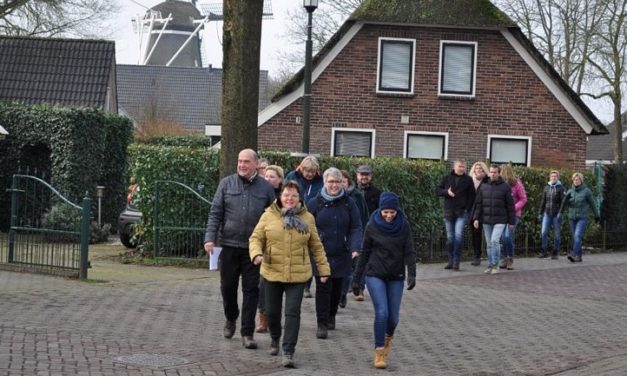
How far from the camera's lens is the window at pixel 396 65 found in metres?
30.0

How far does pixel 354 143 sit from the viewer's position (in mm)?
30109

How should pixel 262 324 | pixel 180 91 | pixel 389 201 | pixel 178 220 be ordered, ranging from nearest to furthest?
pixel 389 201 → pixel 262 324 → pixel 178 220 → pixel 180 91

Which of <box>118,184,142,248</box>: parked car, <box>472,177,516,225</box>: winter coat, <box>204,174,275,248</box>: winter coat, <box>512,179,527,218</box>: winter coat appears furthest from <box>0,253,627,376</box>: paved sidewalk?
<box>118,184,142,248</box>: parked car

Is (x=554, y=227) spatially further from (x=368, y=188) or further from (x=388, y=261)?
(x=388, y=261)

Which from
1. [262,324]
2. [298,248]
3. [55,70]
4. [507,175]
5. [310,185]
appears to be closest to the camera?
[298,248]

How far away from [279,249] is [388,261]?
1.04m

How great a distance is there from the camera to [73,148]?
81.6ft

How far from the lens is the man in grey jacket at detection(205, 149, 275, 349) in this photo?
10.7m

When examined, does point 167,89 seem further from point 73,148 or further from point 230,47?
point 230,47

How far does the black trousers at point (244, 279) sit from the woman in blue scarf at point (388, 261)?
1.12 metres

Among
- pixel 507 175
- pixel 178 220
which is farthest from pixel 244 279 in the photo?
pixel 507 175

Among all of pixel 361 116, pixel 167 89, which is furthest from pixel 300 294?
pixel 167 89

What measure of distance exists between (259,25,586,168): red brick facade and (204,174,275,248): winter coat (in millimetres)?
18992

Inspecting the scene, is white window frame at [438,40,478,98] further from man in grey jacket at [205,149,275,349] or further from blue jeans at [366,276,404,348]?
blue jeans at [366,276,404,348]
